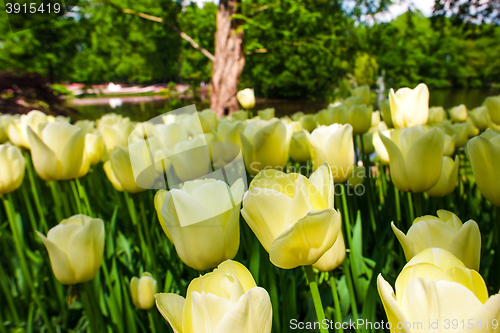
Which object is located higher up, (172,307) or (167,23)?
(167,23)

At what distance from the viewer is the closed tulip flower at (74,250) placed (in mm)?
978

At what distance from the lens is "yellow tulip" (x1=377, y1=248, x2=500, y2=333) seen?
46 cm

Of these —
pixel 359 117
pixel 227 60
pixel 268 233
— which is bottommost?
pixel 268 233

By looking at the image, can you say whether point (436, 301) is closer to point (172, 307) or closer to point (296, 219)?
point (296, 219)

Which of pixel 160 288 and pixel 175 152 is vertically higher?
pixel 175 152

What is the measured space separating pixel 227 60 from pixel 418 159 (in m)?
4.55

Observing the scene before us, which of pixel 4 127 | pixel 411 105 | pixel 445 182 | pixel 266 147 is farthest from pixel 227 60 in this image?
pixel 445 182

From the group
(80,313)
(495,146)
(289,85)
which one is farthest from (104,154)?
(289,85)

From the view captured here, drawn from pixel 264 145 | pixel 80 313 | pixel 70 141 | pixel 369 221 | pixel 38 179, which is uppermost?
pixel 70 141

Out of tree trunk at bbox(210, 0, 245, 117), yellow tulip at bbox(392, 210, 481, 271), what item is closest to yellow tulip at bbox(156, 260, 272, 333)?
yellow tulip at bbox(392, 210, 481, 271)

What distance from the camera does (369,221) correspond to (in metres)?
1.78

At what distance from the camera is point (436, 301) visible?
474 mm

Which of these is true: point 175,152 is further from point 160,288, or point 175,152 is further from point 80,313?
point 80,313

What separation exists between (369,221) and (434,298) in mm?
1359
